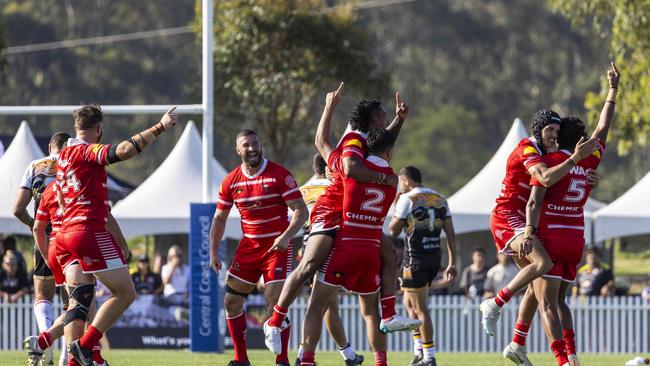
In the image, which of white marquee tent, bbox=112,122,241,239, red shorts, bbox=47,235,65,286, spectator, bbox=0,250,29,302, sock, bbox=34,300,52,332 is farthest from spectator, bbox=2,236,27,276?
red shorts, bbox=47,235,65,286

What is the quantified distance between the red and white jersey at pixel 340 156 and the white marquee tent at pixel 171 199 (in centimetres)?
1060

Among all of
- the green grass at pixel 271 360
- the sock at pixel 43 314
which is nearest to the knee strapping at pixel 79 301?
the sock at pixel 43 314

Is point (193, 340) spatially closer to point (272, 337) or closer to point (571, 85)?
point (272, 337)

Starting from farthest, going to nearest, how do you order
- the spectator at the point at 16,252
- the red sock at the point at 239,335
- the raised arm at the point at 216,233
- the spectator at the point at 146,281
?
1. the spectator at the point at 146,281
2. the spectator at the point at 16,252
3. the raised arm at the point at 216,233
4. the red sock at the point at 239,335

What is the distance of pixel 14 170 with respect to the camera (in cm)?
2227

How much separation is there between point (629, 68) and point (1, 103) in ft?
108

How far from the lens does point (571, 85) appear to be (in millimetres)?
61500

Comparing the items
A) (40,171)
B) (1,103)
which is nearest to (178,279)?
(40,171)

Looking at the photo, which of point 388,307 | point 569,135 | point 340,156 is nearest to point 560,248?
point 569,135

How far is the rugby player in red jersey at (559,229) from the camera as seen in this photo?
39.3 feet

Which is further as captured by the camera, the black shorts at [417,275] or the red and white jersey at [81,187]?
the black shorts at [417,275]

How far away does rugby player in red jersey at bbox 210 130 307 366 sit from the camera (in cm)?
1269

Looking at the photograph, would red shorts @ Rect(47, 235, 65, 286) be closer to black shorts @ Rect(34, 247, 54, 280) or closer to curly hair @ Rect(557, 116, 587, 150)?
black shorts @ Rect(34, 247, 54, 280)

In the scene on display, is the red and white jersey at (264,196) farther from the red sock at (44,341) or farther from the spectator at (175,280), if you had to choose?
the spectator at (175,280)
